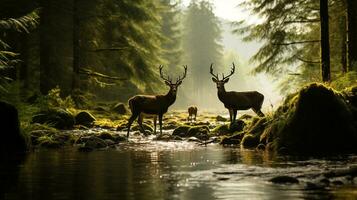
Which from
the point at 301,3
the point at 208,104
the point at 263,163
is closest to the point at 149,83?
the point at 301,3

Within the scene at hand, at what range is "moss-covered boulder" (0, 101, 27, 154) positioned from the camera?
14391 mm

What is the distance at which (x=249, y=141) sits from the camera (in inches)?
650

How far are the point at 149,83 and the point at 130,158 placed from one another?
20.5 metres

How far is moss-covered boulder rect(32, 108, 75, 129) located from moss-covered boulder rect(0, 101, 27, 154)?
727 centimetres

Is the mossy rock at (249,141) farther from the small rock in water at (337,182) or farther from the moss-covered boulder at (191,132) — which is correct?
the small rock in water at (337,182)

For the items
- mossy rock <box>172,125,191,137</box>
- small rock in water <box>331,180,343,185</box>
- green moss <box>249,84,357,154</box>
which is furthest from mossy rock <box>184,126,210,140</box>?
small rock in water <box>331,180,343,185</box>

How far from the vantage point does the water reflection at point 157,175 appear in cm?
788

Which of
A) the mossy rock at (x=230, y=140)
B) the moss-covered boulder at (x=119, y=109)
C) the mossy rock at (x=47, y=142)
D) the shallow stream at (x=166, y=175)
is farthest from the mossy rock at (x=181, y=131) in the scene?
the moss-covered boulder at (x=119, y=109)

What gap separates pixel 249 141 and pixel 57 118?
9702 millimetres

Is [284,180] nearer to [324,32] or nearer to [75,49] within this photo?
[324,32]

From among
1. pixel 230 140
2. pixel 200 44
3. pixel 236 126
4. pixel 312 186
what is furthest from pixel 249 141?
pixel 200 44

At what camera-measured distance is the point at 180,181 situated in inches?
363

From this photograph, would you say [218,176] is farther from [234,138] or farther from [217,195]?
[234,138]

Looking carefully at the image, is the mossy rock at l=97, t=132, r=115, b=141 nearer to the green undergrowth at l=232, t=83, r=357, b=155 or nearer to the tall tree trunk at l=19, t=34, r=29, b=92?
the green undergrowth at l=232, t=83, r=357, b=155
